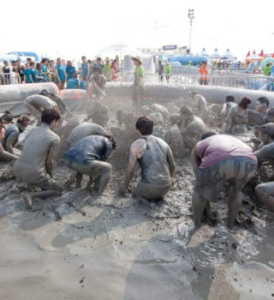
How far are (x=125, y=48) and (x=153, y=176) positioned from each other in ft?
71.6

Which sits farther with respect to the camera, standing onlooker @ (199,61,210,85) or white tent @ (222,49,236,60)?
white tent @ (222,49,236,60)

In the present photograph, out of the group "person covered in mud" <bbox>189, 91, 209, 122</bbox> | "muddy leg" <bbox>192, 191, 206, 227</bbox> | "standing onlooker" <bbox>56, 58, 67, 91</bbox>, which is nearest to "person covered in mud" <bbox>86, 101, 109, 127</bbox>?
"person covered in mud" <bbox>189, 91, 209, 122</bbox>

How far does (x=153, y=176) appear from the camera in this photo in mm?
3986

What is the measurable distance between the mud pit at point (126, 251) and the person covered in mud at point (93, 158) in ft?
0.97

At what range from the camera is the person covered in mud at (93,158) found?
4152 millimetres

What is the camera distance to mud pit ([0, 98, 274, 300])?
2613 millimetres

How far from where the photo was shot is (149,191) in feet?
13.2

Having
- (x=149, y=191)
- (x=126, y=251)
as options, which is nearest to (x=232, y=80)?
(x=149, y=191)

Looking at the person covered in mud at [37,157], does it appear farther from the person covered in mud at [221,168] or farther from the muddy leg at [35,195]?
the person covered in mud at [221,168]

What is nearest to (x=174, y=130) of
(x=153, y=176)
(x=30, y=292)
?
(x=153, y=176)

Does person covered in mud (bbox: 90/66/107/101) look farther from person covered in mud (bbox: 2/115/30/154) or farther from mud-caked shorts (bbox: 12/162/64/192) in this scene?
mud-caked shorts (bbox: 12/162/64/192)

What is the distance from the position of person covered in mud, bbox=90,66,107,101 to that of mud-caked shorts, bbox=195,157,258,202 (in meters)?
5.62

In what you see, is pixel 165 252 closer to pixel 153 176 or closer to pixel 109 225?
pixel 109 225

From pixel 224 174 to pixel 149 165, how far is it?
117cm
